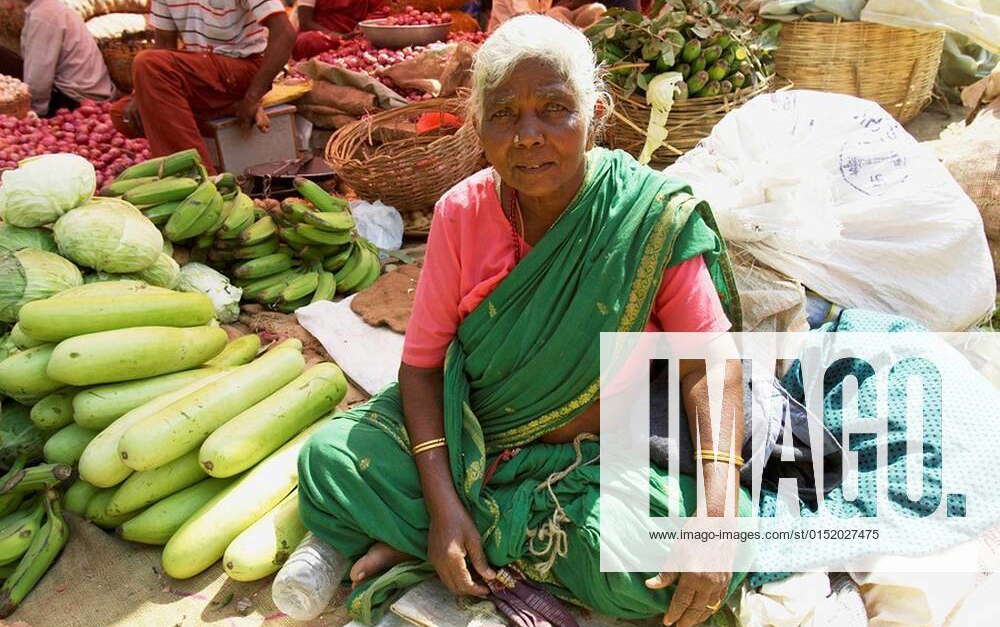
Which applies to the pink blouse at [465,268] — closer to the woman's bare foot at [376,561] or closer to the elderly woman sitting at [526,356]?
the elderly woman sitting at [526,356]

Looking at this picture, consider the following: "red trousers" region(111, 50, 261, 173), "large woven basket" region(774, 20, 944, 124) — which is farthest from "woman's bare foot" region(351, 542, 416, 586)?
"large woven basket" region(774, 20, 944, 124)

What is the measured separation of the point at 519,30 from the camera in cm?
176

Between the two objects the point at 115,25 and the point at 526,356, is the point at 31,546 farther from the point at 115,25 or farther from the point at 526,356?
the point at 115,25

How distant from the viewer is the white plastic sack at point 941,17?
4.26 metres

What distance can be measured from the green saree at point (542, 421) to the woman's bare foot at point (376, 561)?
4cm

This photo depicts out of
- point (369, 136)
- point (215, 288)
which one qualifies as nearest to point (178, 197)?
point (215, 288)

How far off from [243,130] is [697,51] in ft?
9.73

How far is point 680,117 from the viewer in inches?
162

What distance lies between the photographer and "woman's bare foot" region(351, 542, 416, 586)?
201 cm

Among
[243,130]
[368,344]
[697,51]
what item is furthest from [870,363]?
[243,130]

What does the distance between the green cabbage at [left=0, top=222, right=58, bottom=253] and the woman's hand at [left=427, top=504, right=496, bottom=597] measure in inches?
81.4

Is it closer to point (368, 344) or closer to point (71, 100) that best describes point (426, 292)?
point (368, 344)

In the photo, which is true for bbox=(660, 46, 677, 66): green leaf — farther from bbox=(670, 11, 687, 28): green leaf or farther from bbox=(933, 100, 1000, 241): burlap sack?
bbox=(933, 100, 1000, 241): burlap sack

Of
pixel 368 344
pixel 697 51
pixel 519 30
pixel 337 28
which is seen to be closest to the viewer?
pixel 519 30
